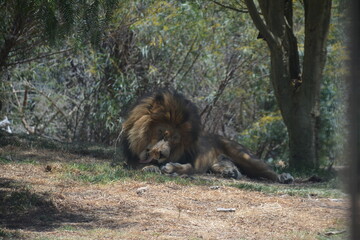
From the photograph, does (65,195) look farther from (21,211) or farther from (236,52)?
(236,52)

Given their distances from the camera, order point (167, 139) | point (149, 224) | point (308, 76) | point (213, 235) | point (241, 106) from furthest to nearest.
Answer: point (241, 106)
point (308, 76)
point (167, 139)
point (149, 224)
point (213, 235)

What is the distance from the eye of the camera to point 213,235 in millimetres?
4141

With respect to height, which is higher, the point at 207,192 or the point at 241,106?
the point at 241,106

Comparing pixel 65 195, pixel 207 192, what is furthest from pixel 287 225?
pixel 65 195

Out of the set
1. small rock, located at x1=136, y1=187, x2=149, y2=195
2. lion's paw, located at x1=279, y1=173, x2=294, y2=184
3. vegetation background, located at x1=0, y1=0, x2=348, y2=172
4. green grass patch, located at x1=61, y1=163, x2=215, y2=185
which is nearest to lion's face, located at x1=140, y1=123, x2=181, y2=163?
green grass patch, located at x1=61, y1=163, x2=215, y2=185

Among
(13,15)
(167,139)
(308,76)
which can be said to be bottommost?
(167,139)

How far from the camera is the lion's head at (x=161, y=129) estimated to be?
7.32m

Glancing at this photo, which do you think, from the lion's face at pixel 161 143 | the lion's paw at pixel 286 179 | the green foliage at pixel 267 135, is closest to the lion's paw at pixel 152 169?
the lion's face at pixel 161 143

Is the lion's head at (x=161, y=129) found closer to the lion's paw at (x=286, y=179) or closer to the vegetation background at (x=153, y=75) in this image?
the lion's paw at (x=286, y=179)

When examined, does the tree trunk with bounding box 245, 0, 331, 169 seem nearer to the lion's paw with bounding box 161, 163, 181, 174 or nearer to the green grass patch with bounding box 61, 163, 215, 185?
the lion's paw with bounding box 161, 163, 181, 174

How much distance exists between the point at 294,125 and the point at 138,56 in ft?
15.0

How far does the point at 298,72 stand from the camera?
406 inches

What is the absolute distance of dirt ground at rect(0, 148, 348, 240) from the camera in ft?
13.6

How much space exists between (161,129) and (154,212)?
2.62m
